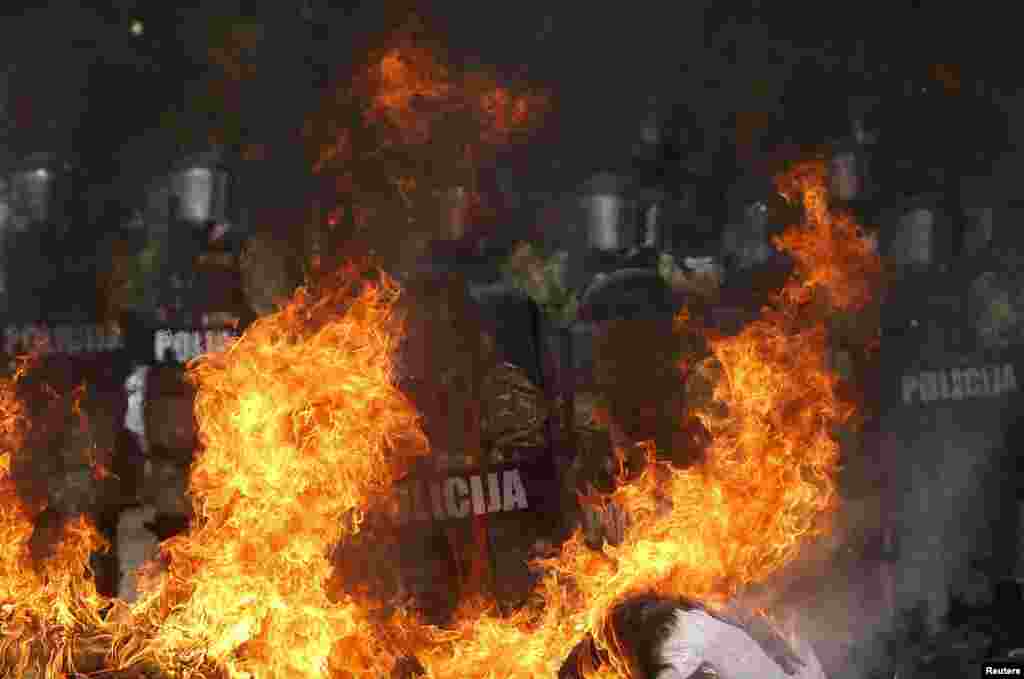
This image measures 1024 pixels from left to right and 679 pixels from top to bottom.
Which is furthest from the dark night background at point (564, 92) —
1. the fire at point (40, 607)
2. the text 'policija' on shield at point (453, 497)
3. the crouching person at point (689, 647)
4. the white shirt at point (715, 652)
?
the white shirt at point (715, 652)

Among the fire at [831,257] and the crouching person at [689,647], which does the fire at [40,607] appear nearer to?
the crouching person at [689,647]

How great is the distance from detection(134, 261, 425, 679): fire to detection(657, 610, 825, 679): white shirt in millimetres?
1430

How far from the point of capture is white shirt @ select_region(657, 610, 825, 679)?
14.7 feet

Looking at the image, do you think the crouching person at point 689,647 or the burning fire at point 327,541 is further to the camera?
the burning fire at point 327,541

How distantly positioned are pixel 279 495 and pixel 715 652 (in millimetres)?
2234

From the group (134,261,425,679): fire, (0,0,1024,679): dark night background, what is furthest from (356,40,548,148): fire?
(134,261,425,679): fire

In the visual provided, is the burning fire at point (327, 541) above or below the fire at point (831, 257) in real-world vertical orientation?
below

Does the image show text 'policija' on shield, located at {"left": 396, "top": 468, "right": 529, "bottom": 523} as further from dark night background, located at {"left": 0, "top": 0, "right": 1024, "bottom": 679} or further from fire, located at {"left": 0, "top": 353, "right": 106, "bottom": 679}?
dark night background, located at {"left": 0, "top": 0, "right": 1024, "bottom": 679}

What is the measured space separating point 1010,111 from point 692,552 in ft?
24.6

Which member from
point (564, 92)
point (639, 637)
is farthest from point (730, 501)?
point (564, 92)

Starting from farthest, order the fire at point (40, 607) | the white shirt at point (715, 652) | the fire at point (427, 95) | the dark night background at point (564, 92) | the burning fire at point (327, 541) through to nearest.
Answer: the dark night background at point (564, 92) < the fire at point (427, 95) < the burning fire at point (327, 541) < the fire at point (40, 607) < the white shirt at point (715, 652)

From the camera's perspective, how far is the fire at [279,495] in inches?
197

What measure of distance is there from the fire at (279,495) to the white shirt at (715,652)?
4.69ft

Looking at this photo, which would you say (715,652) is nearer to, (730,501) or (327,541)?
(730,501)
